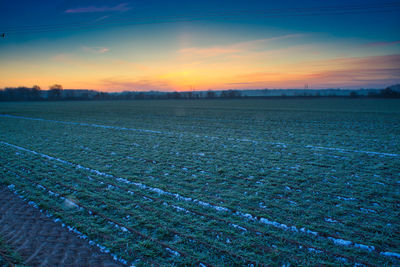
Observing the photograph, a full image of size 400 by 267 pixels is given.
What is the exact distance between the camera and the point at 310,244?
3.94m

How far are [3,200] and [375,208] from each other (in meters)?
9.54

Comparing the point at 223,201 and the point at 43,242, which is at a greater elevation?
the point at 223,201

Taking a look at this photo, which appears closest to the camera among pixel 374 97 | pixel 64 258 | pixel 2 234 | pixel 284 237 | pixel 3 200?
pixel 64 258

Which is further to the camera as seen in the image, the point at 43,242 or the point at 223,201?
the point at 223,201

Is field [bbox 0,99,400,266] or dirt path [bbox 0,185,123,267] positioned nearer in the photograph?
dirt path [bbox 0,185,123,267]

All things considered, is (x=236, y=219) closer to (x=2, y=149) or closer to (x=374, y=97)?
(x=2, y=149)

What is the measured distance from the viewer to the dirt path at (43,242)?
3686mm

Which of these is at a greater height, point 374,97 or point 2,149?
point 374,97

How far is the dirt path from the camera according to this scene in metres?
3.69

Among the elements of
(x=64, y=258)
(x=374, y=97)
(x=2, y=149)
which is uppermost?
(x=374, y=97)

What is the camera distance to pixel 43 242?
4.16 m

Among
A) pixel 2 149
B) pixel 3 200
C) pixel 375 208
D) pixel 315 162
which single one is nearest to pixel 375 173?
pixel 315 162

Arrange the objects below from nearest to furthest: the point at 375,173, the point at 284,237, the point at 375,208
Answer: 1. the point at 284,237
2. the point at 375,208
3. the point at 375,173

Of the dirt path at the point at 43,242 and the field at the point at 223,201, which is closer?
the dirt path at the point at 43,242
